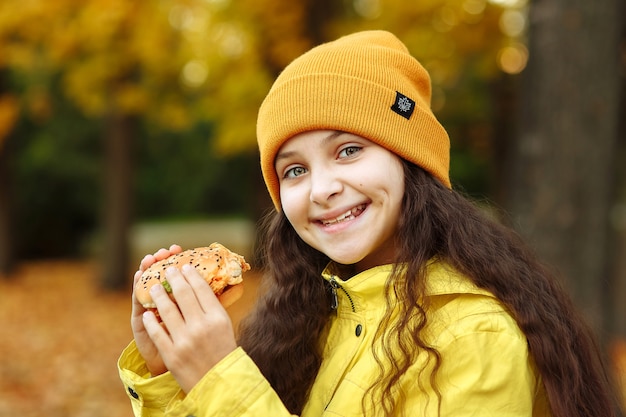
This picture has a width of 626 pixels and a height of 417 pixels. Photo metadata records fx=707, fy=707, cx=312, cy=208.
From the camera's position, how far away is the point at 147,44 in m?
9.02

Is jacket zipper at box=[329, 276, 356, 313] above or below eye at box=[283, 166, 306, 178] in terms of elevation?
below

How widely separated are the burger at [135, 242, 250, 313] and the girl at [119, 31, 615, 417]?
9cm

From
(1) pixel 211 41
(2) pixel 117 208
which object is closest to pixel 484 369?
(1) pixel 211 41

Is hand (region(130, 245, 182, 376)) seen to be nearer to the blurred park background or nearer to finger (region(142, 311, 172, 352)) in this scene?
finger (region(142, 311, 172, 352))

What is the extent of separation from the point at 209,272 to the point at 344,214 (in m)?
0.42

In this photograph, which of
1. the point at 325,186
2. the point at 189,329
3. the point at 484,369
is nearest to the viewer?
the point at 484,369

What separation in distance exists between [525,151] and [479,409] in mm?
3021

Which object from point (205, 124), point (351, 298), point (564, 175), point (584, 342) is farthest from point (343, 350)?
point (205, 124)

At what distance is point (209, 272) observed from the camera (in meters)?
2.03

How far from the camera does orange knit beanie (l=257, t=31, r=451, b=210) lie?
2.04m

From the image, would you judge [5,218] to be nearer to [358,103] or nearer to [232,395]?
[358,103]

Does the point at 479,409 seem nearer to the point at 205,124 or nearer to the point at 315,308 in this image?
the point at 315,308

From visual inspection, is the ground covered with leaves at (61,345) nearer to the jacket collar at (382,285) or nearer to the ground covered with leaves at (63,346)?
the ground covered with leaves at (63,346)

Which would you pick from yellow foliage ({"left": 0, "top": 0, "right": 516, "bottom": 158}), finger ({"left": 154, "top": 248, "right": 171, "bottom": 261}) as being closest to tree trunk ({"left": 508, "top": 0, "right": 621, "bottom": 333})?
finger ({"left": 154, "top": 248, "right": 171, "bottom": 261})
